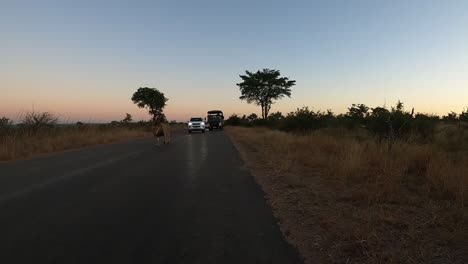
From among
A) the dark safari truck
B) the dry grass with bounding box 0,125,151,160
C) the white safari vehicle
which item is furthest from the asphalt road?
the dark safari truck

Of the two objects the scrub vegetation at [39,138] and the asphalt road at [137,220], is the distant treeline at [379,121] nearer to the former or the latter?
the asphalt road at [137,220]

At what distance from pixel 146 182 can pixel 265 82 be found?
7024 centimetres

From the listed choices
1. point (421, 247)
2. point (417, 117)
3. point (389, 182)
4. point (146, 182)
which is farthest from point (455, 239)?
point (417, 117)

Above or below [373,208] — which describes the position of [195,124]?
above

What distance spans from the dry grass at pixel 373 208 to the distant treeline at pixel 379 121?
515cm

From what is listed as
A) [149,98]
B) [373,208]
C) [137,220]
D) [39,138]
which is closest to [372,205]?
[373,208]

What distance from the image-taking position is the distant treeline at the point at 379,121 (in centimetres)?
2344

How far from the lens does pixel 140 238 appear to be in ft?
19.9

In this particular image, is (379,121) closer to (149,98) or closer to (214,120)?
(214,120)

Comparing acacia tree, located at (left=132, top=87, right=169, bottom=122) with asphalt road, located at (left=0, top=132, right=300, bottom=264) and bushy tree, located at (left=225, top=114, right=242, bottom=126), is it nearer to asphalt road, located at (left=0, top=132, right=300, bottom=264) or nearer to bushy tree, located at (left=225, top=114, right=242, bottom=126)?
bushy tree, located at (left=225, top=114, right=242, bottom=126)

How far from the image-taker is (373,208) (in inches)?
313

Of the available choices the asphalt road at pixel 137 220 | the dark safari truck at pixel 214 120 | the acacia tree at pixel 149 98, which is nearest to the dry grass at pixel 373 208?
the asphalt road at pixel 137 220

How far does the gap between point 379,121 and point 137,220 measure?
1940 cm

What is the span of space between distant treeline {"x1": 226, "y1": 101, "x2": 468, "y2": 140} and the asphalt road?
389 inches
